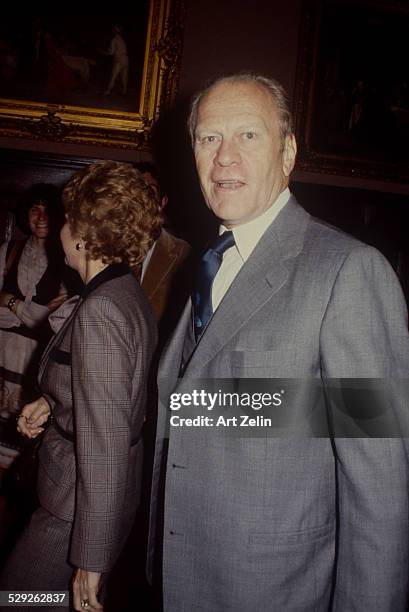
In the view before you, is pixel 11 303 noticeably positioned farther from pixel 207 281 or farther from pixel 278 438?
pixel 278 438

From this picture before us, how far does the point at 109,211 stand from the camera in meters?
1.66

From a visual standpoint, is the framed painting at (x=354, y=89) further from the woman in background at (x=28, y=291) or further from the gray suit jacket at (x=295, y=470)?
the gray suit jacket at (x=295, y=470)

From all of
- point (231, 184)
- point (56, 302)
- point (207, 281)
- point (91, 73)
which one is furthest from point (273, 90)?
point (91, 73)

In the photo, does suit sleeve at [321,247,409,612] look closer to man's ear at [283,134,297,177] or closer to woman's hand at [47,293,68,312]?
man's ear at [283,134,297,177]

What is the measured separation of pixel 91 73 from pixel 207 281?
339 cm

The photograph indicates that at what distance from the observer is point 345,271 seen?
102 centimetres

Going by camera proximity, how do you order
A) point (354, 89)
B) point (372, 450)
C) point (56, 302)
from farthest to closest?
1. point (354, 89)
2. point (56, 302)
3. point (372, 450)

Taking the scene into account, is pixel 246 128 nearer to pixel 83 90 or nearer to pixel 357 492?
pixel 357 492

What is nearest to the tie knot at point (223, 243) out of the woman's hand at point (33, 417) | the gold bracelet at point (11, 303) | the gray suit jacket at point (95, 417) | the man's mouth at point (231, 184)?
the man's mouth at point (231, 184)

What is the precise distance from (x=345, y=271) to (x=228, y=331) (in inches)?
12.0

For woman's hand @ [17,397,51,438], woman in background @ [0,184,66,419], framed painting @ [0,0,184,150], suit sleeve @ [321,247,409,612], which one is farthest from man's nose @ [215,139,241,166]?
framed painting @ [0,0,184,150]

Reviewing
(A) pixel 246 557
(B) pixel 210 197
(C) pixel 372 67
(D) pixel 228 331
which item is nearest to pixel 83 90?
(C) pixel 372 67

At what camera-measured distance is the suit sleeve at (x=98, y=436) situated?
137cm

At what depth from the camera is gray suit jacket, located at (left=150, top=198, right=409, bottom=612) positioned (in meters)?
0.97
